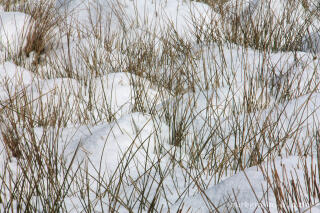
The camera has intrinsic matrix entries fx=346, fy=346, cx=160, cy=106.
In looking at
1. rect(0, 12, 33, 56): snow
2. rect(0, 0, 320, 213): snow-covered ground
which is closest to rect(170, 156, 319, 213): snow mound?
rect(0, 0, 320, 213): snow-covered ground

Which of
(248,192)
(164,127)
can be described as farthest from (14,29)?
(248,192)

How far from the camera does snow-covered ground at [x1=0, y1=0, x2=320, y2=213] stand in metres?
0.97

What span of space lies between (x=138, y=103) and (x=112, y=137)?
1.10ft

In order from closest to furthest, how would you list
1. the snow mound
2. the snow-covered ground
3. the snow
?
the snow mound → the snow-covered ground → the snow

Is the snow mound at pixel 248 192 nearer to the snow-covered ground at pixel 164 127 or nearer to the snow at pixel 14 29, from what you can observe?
the snow-covered ground at pixel 164 127

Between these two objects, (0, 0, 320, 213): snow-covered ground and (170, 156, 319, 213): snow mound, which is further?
(0, 0, 320, 213): snow-covered ground

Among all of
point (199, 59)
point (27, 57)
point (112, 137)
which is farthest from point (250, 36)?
point (27, 57)

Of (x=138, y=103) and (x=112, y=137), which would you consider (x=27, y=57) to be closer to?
(x=138, y=103)

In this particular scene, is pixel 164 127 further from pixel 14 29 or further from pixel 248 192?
pixel 14 29

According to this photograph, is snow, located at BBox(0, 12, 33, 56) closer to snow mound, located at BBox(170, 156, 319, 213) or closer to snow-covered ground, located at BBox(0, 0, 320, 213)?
snow-covered ground, located at BBox(0, 0, 320, 213)

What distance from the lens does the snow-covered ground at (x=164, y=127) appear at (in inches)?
38.3

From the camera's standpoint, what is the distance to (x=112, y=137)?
1.45 metres

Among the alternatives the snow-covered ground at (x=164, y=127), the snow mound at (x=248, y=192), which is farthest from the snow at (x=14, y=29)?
the snow mound at (x=248, y=192)

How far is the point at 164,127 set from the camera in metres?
1.61
